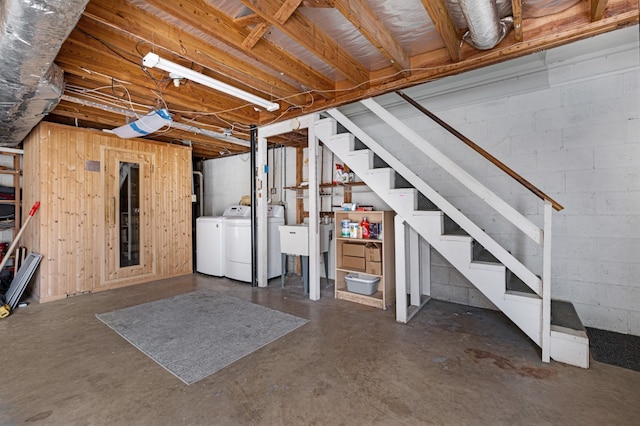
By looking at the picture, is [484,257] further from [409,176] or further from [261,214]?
[261,214]

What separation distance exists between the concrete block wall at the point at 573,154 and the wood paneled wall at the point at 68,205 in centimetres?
441

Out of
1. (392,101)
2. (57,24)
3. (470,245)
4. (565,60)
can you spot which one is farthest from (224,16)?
(565,60)

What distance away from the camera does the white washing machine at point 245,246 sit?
4.52 m

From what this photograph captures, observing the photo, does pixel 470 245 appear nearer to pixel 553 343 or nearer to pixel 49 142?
pixel 553 343

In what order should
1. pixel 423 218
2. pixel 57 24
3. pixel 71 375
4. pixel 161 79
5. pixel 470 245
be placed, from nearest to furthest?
pixel 57 24
pixel 71 375
pixel 470 245
pixel 423 218
pixel 161 79

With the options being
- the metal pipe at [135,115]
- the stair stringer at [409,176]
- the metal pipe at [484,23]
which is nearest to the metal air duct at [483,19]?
the metal pipe at [484,23]

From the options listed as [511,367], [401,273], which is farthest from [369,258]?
[511,367]

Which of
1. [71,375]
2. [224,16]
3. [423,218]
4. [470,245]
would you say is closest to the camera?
[71,375]

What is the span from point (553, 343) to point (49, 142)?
5816 mm

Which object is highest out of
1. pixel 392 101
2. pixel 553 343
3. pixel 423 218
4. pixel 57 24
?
pixel 392 101

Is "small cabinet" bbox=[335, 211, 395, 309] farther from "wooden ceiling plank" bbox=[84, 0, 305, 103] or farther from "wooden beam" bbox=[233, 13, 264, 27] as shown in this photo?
"wooden beam" bbox=[233, 13, 264, 27]

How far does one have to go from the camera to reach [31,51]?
186cm

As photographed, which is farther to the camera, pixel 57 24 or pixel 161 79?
pixel 161 79

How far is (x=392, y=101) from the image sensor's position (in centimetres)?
365
